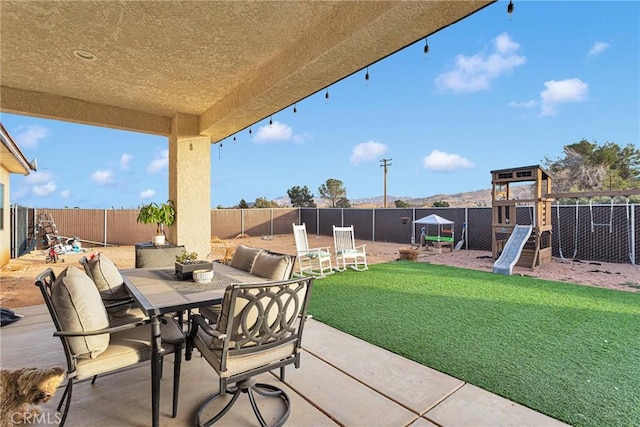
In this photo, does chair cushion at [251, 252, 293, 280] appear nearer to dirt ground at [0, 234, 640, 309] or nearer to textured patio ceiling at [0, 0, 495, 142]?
textured patio ceiling at [0, 0, 495, 142]

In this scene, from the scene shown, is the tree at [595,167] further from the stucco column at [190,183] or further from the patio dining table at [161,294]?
the patio dining table at [161,294]

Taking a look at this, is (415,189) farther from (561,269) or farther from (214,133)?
(214,133)

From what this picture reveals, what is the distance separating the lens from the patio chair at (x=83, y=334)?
5.25ft

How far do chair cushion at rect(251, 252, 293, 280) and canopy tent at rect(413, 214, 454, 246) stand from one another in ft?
27.6

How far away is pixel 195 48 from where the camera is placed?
320 cm

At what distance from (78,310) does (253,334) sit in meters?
0.94

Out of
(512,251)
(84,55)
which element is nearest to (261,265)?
(84,55)

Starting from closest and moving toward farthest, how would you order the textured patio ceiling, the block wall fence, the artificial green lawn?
the artificial green lawn, the textured patio ceiling, the block wall fence

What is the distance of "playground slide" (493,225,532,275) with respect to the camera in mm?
6438

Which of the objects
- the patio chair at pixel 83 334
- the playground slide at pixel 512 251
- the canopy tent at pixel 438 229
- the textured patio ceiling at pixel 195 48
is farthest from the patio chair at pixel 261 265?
the canopy tent at pixel 438 229

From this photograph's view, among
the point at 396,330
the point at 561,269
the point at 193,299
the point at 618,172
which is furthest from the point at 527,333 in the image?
the point at 618,172

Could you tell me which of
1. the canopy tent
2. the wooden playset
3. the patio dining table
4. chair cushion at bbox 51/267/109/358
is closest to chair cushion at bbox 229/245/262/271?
the patio dining table

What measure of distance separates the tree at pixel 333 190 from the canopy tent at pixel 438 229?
22275 millimetres

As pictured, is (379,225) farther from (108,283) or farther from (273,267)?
(108,283)
